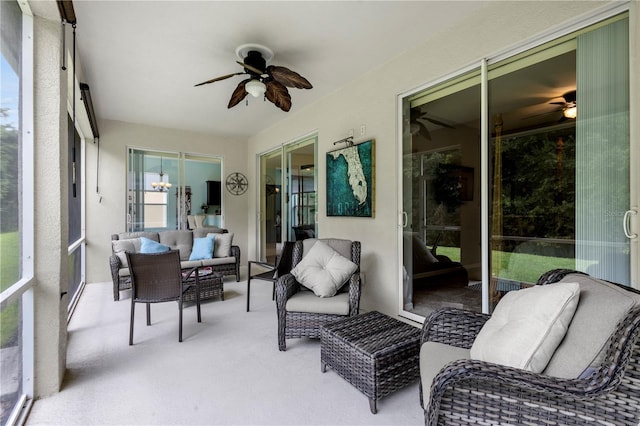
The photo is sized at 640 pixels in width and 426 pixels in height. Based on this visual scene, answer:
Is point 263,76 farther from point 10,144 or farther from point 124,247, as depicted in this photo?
point 124,247

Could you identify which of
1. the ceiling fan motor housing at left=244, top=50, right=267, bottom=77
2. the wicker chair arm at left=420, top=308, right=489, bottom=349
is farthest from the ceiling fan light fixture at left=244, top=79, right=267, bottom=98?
the wicker chair arm at left=420, top=308, right=489, bottom=349

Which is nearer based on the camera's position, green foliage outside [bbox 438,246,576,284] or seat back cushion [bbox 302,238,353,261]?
green foliage outside [bbox 438,246,576,284]

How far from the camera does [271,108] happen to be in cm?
465

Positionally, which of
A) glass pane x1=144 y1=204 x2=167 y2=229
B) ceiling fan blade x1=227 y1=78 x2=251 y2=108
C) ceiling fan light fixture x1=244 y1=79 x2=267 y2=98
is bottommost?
glass pane x1=144 y1=204 x2=167 y2=229

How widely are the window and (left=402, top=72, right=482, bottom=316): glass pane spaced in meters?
3.00

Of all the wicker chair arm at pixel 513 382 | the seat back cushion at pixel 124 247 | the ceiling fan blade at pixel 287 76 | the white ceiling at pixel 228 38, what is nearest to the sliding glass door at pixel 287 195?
the white ceiling at pixel 228 38

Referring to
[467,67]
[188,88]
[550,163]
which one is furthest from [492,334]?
[188,88]

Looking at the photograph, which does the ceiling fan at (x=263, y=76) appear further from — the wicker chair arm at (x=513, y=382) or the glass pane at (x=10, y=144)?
the wicker chair arm at (x=513, y=382)

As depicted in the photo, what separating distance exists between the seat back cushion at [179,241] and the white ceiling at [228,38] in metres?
2.14

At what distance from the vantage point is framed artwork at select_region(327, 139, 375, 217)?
3439 mm

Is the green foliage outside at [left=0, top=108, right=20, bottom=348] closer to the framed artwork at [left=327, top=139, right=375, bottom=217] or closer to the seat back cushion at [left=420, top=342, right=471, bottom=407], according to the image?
the seat back cushion at [left=420, top=342, right=471, bottom=407]

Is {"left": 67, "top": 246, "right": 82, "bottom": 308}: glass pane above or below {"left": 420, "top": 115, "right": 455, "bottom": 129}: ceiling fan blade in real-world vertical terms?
below

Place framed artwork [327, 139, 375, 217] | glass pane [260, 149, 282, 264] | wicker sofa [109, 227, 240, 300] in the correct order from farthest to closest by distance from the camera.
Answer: glass pane [260, 149, 282, 264] < wicker sofa [109, 227, 240, 300] < framed artwork [327, 139, 375, 217]

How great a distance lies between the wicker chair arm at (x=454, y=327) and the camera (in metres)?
1.62
